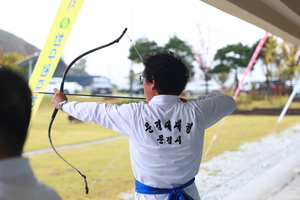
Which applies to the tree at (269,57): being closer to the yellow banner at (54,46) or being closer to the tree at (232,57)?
the tree at (232,57)

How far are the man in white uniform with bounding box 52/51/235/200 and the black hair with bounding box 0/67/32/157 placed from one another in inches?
25.9

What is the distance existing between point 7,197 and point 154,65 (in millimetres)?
833

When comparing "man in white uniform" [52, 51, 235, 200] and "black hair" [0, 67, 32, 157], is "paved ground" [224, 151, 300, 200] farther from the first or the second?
"black hair" [0, 67, 32, 157]

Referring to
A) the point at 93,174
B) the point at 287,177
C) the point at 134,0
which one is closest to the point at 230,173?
the point at 93,174

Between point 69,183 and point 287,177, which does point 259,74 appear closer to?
point 69,183

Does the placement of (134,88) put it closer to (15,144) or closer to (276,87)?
(276,87)

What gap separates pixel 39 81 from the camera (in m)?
2.19

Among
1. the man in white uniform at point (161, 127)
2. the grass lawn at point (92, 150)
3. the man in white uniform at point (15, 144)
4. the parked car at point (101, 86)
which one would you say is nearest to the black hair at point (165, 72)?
the man in white uniform at point (161, 127)

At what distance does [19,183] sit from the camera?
0.59 metres

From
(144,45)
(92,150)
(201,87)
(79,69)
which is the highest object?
(144,45)

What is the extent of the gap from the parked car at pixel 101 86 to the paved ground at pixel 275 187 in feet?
24.2

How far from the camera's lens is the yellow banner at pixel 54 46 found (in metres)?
2.19

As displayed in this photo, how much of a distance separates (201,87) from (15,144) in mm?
13786

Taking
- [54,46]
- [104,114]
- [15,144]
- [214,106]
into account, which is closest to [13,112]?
[15,144]
